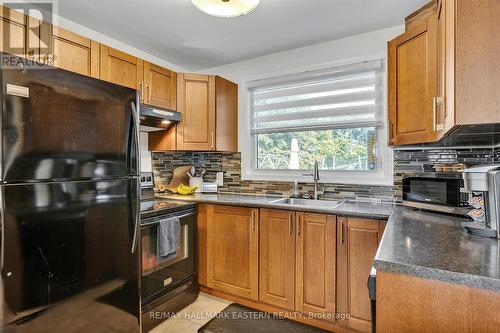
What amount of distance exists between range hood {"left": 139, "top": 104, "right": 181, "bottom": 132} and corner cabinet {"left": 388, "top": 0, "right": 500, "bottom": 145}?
2.02 m

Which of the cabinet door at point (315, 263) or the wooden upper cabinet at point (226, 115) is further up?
the wooden upper cabinet at point (226, 115)

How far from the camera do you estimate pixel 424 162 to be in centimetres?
215

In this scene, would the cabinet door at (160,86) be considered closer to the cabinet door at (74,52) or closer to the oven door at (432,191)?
the cabinet door at (74,52)

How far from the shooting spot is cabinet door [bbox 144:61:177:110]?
2.54 meters

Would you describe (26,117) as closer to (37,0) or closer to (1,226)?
(1,226)

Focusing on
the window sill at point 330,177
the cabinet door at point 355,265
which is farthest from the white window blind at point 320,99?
the cabinet door at point 355,265

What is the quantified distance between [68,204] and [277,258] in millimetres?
1505

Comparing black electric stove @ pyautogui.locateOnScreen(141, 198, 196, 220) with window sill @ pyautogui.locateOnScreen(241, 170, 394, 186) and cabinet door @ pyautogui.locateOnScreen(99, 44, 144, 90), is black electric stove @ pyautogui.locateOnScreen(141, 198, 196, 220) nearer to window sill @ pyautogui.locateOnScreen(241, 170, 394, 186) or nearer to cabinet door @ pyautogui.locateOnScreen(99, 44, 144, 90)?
window sill @ pyautogui.locateOnScreen(241, 170, 394, 186)

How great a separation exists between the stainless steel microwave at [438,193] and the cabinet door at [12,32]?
2.77m

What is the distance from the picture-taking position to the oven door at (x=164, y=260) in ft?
6.64

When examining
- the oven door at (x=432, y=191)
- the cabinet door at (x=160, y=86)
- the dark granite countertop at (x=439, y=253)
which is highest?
the cabinet door at (x=160, y=86)

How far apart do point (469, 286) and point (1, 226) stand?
181 centimetres

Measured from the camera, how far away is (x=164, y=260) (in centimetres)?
218

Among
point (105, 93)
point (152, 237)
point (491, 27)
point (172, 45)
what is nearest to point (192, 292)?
point (152, 237)
